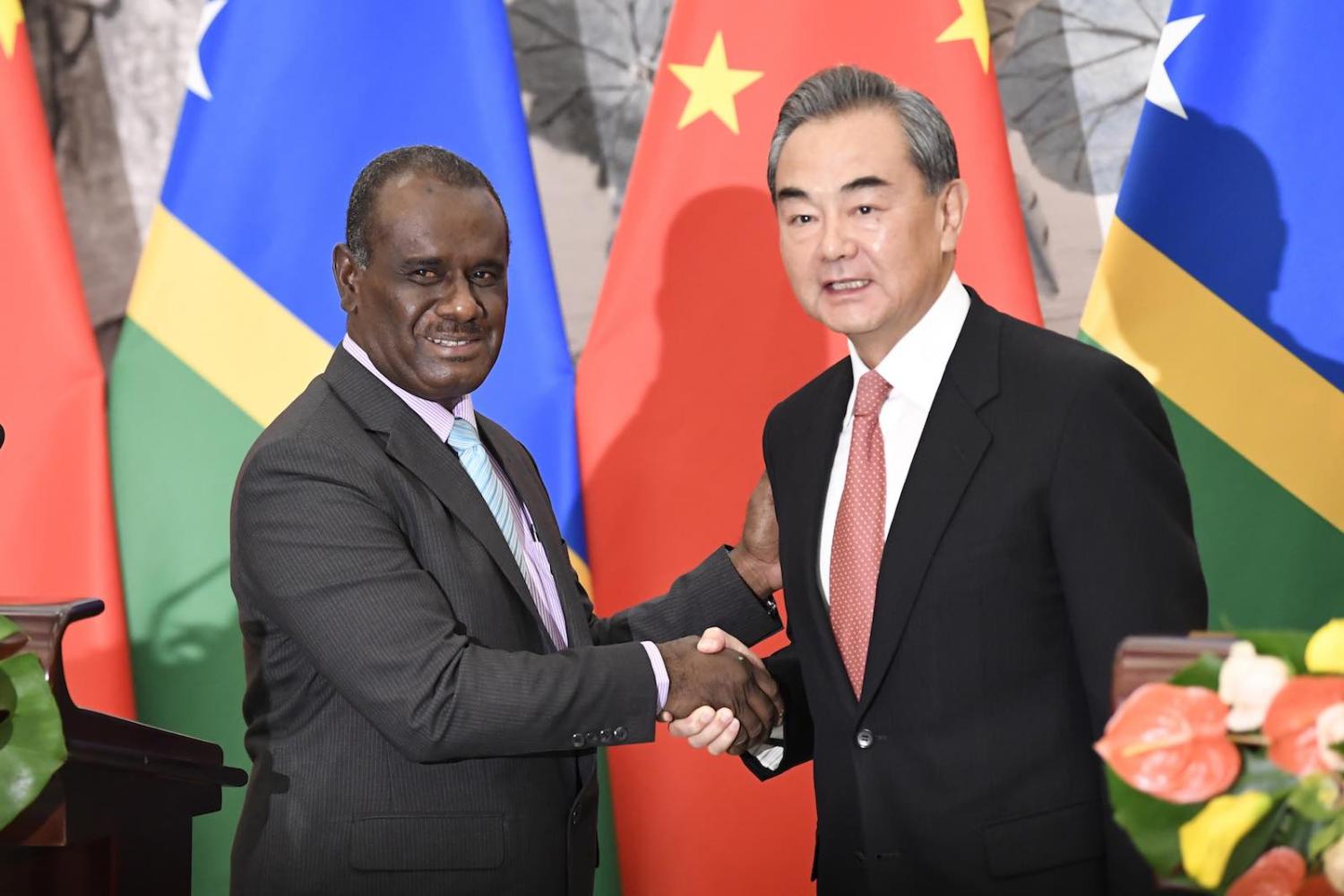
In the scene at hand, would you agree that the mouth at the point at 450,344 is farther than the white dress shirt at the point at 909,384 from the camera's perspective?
Yes

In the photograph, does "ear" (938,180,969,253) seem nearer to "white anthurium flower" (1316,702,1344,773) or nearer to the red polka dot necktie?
the red polka dot necktie

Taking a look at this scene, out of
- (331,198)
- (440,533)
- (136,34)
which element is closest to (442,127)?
(331,198)

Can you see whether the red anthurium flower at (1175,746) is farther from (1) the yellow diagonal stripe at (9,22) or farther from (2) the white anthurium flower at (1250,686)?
(1) the yellow diagonal stripe at (9,22)

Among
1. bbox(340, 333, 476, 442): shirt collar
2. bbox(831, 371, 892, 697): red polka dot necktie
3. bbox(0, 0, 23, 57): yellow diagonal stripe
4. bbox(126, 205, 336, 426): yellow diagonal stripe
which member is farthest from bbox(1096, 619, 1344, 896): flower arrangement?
bbox(0, 0, 23, 57): yellow diagonal stripe

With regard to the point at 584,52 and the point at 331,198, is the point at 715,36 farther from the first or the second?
the point at 331,198

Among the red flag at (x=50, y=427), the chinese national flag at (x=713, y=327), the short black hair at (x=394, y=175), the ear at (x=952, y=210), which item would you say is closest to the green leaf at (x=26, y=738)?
the short black hair at (x=394, y=175)

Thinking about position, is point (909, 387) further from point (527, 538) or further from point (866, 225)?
point (527, 538)

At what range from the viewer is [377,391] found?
2.21 m

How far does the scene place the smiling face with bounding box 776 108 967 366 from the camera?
1988 millimetres

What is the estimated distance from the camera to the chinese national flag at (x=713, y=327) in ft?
10.2

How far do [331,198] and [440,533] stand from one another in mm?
1266

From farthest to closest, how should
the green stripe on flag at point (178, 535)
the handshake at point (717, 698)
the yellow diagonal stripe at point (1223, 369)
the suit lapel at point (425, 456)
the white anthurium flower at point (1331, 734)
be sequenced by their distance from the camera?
1. the green stripe on flag at point (178, 535)
2. the yellow diagonal stripe at point (1223, 369)
3. the handshake at point (717, 698)
4. the suit lapel at point (425, 456)
5. the white anthurium flower at point (1331, 734)

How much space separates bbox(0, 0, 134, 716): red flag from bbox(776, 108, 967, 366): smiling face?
1736 millimetres

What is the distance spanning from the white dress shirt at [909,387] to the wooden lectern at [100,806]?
2.88 ft
